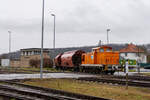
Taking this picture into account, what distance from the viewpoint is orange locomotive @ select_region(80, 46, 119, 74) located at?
30391mm

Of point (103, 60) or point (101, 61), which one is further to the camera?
point (101, 61)

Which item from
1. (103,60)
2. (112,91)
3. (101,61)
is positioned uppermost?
(103,60)

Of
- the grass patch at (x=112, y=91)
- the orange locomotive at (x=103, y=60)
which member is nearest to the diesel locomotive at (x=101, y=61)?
the orange locomotive at (x=103, y=60)

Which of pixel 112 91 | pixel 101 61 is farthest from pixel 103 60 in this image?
pixel 112 91

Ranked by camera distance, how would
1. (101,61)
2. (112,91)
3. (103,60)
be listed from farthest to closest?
(101,61), (103,60), (112,91)

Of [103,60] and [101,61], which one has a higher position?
[103,60]

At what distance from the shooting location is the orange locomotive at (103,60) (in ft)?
99.7

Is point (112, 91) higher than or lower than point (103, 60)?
lower

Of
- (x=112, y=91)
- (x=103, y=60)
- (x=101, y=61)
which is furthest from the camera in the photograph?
(x=101, y=61)

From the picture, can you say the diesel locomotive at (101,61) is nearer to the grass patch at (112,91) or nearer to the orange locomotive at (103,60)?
the orange locomotive at (103,60)

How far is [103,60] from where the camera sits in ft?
102

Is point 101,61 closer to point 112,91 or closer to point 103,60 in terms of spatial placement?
point 103,60

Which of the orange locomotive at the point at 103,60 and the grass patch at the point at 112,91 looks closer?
the grass patch at the point at 112,91

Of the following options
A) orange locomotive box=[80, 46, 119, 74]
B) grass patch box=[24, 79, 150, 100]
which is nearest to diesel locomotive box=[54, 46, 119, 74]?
orange locomotive box=[80, 46, 119, 74]
